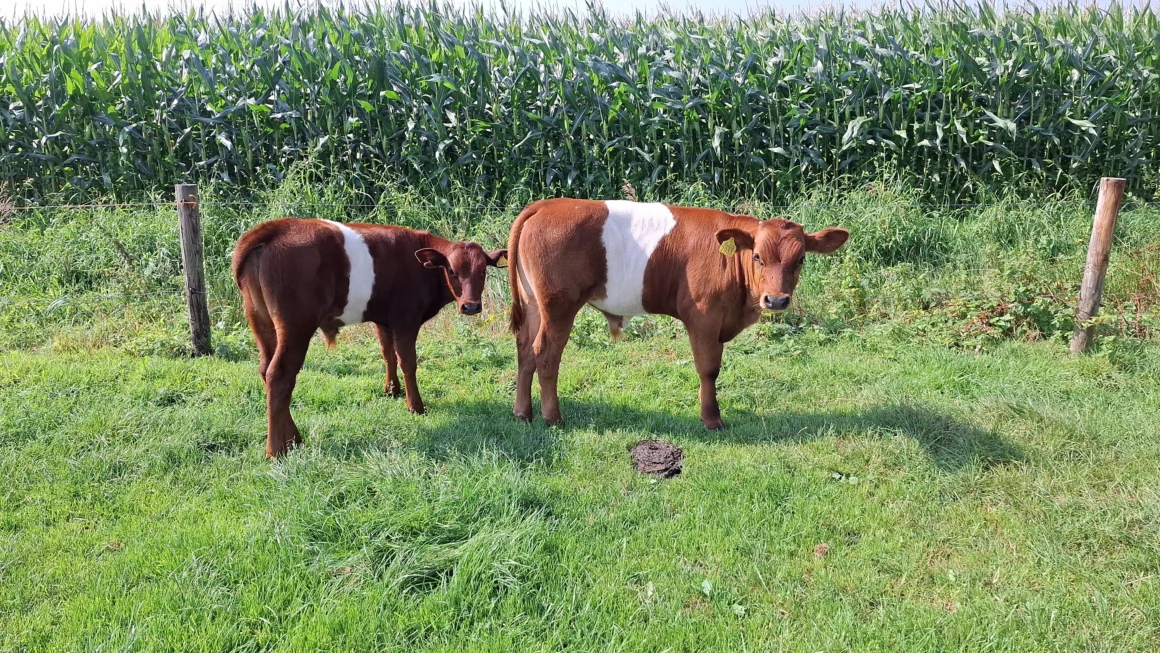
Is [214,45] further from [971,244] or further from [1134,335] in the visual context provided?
[1134,335]

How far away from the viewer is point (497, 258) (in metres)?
5.57

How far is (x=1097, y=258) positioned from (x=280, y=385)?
6.19 metres

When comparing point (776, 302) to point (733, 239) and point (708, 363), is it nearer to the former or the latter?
point (733, 239)

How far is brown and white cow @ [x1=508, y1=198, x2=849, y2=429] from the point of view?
5.02 meters

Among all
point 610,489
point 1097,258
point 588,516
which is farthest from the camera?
point 1097,258

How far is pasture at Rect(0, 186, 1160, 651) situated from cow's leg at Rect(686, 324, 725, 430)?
16 centimetres

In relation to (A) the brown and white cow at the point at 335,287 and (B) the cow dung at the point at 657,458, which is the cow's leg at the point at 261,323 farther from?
(B) the cow dung at the point at 657,458

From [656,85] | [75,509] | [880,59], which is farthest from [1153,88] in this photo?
[75,509]

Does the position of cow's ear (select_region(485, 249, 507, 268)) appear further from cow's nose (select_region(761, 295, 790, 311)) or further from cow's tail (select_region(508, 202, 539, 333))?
cow's nose (select_region(761, 295, 790, 311))

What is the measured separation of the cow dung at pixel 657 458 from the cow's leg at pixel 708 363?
49 cm

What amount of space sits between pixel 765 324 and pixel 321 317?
3.99 m

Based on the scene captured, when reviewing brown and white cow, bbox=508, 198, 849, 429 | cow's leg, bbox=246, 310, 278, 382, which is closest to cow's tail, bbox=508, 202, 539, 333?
brown and white cow, bbox=508, 198, 849, 429

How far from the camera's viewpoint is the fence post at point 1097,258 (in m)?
6.24

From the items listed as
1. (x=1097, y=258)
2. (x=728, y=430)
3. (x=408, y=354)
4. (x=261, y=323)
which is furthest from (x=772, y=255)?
(x=1097, y=258)
